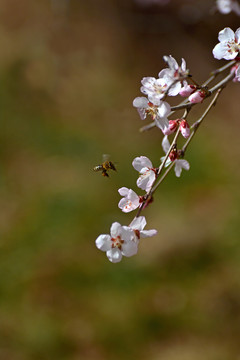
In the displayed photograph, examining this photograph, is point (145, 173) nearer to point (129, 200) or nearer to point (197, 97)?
point (129, 200)

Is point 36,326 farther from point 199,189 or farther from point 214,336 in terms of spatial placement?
point 199,189

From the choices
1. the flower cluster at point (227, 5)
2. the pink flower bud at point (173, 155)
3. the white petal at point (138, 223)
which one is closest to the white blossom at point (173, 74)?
the pink flower bud at point (173, 155)

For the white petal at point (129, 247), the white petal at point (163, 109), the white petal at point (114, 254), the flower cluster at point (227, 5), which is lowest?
the white petal at point (129, 247)

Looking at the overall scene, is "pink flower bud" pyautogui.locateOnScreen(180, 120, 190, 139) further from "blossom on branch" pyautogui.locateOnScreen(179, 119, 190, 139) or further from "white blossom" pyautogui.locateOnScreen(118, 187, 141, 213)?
"white blossom" pyautogui.locateOnScreen(118, 187, 141, 213)

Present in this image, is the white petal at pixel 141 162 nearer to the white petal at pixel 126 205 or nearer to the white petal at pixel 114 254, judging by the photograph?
the white petal at pixel 126 205

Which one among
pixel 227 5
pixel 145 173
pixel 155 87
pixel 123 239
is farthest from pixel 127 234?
pixel 227 5

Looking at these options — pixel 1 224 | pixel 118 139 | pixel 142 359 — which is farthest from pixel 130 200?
pixel 118 139

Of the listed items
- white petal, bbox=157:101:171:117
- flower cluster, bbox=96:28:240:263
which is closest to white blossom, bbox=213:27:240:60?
flower cluster, bbox=96:28:240:263
